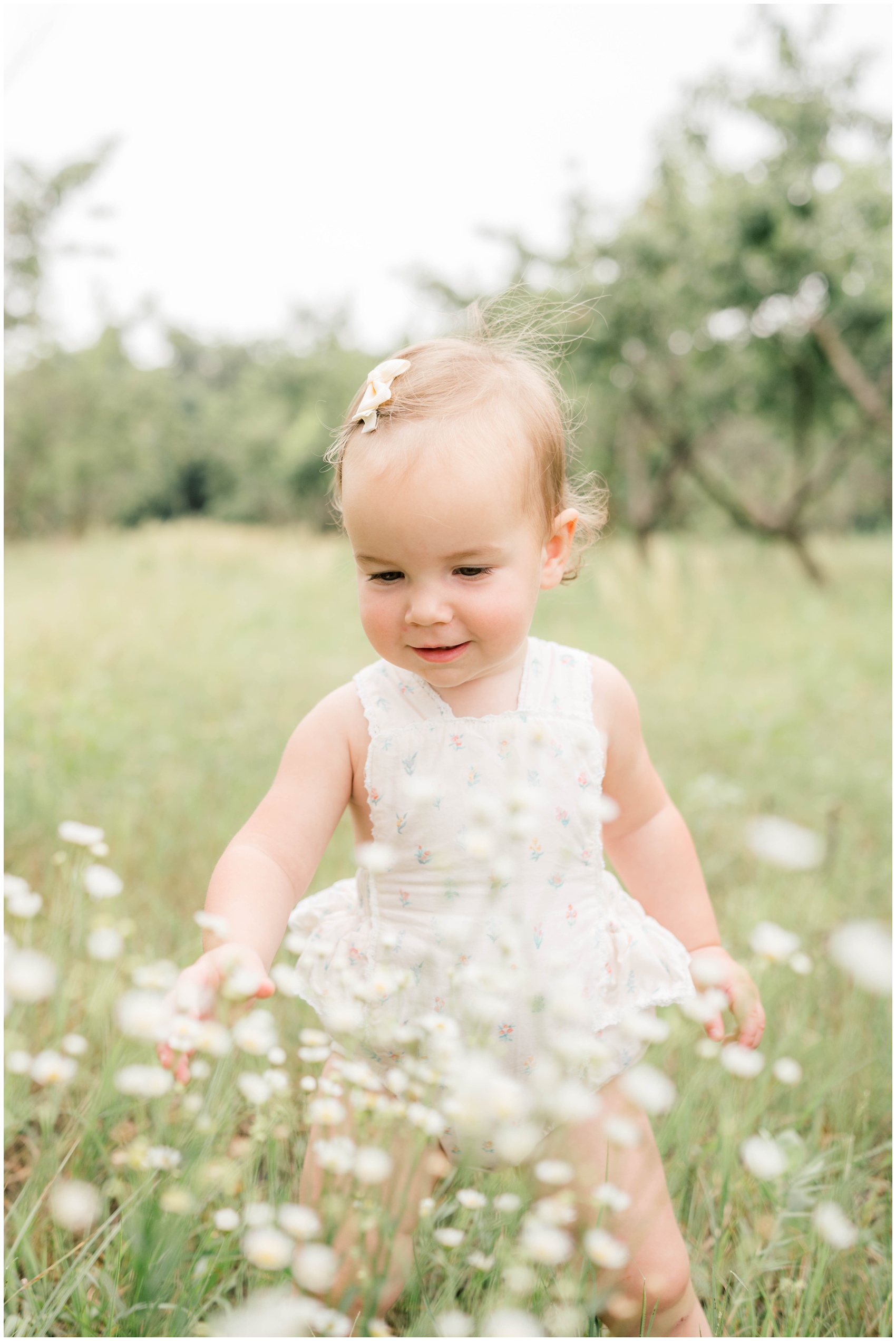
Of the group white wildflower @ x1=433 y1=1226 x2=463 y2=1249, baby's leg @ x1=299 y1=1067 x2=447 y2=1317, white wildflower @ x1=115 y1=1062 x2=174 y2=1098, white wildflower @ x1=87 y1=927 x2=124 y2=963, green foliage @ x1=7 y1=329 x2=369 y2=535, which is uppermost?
white wildflower @ x1=87 y1=927 x2=124 y2=963

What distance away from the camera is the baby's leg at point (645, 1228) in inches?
51.6

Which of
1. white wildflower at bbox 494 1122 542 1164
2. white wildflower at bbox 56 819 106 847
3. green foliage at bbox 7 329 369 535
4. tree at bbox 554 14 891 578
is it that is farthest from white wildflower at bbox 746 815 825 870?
green foliage at bbox 7 329 369 535

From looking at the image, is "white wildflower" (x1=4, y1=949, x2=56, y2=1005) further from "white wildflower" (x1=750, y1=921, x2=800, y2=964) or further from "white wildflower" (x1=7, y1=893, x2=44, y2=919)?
"white wildflower" (x1=750, y1=921, x2=800, y2=964)

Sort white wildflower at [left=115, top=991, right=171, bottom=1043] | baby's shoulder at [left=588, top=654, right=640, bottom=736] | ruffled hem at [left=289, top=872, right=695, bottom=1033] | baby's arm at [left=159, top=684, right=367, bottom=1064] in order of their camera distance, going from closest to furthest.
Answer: white wildflower at [left=115, top=991, right=171, bottom=1043], baby's arm at [left=159, top=684, right=367, bottom=1064], ruffled hem at [left=289, top=872, right=695, bottom=1033], baby's shoulder at [left=588, top=654, right=640, bottom=736]

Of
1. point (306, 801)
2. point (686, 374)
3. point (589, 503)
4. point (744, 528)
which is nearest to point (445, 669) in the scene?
point (306, 801)

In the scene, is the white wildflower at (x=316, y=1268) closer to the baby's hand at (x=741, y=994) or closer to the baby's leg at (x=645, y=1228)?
the baby's leg at (x=645, y=1228)

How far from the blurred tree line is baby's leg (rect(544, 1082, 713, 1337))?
1.17 metres

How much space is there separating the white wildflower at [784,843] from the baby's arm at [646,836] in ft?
0.52

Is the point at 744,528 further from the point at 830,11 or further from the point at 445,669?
the point at 445,669

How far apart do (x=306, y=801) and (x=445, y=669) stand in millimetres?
292

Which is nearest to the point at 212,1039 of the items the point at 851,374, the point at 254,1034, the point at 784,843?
the point at 254,1034

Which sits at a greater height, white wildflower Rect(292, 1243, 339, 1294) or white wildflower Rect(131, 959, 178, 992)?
white wildflower Rect(131, 959, 178, 992)

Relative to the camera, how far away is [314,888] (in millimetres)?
2621

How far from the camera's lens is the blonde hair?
1371 millimetres
